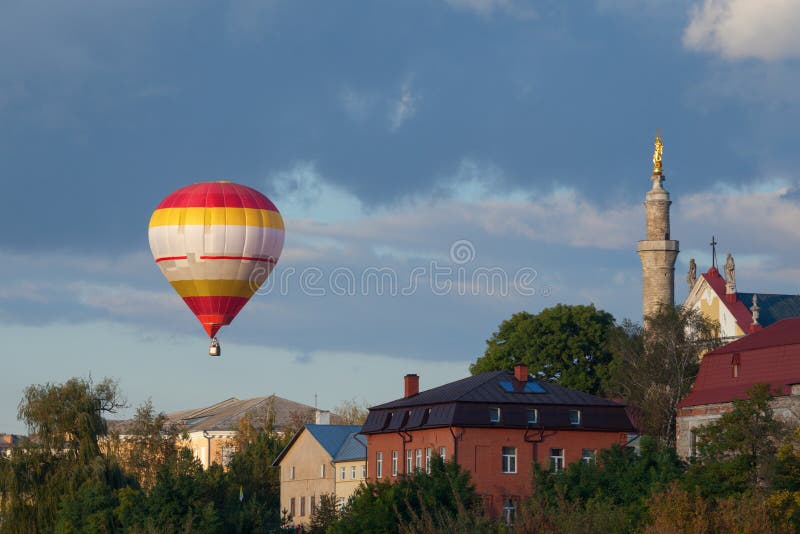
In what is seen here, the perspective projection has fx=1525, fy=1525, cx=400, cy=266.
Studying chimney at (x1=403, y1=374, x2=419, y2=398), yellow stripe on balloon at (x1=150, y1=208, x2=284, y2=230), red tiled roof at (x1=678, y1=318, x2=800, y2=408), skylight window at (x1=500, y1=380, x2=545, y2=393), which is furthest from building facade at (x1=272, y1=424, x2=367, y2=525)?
yellow stripe on balloon at (x1=150, y1=208, x2=284, y2=230)

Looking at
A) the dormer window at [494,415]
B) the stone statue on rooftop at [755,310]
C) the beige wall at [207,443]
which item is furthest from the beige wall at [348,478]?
the beige wall at [207,443]

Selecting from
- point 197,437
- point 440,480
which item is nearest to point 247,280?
point 440,480

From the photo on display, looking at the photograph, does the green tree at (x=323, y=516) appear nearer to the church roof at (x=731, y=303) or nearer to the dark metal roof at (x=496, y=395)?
the dark metal roof at (x=496, y=395)

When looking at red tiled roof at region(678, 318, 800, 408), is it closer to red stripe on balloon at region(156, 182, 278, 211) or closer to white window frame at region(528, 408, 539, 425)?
white window frame at region(528, 408, 539, 425)

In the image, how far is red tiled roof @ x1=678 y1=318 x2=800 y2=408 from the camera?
210 feet

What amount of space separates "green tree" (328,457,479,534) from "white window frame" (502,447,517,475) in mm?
15167

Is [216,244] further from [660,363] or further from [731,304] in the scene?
[731,304]

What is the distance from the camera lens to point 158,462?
320 ft

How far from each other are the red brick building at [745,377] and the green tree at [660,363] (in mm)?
9818

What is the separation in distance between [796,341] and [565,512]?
99.4ft

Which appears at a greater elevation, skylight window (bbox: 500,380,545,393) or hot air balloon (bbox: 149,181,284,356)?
hot air balloon (bbox: 149,181,284,356)

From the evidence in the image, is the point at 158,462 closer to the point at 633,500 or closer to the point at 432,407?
the point at 432,407

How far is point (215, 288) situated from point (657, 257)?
134 ft

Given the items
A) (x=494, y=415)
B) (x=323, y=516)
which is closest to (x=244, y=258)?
(x=323, y=516)
